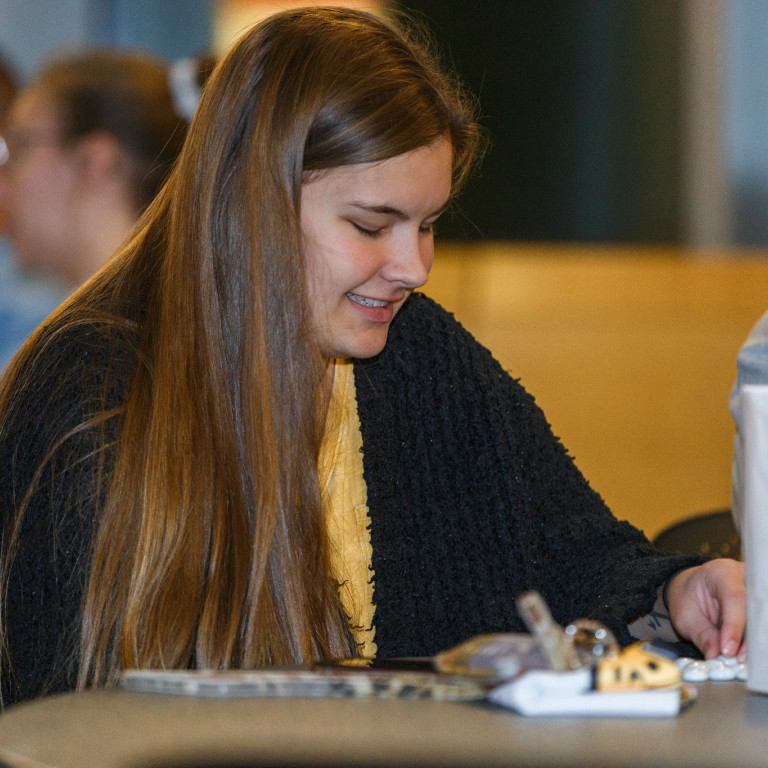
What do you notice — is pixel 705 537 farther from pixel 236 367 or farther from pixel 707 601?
pixel 236 367

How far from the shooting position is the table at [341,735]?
0.53m

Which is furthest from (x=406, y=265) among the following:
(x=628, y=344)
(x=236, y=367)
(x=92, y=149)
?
(x=628, y=344)

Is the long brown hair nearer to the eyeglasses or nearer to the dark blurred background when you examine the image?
the eyeglasses

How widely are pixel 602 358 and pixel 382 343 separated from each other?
196 centimetres

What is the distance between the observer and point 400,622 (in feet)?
4.21

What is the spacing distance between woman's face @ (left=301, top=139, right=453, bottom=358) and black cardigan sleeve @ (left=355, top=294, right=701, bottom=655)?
213 millimetres

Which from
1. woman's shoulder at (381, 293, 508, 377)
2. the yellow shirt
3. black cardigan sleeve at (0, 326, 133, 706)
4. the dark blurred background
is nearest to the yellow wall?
the dark blurred background

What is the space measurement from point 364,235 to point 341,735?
0.69 meters

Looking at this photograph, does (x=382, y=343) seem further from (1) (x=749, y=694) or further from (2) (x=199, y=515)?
(1) (x=749, y=694)

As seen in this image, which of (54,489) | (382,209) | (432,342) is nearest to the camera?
(54,489)

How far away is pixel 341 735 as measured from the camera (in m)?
0.56

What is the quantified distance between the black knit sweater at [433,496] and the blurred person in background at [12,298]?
55.7 inches

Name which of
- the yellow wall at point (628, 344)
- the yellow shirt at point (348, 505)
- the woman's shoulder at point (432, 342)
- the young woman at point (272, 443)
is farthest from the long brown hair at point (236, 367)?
the yellow wall at point (628, 344)

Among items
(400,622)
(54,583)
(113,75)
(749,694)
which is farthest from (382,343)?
(113,75)
